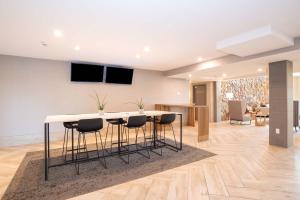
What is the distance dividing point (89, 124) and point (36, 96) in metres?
2.78

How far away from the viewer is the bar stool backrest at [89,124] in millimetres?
2967

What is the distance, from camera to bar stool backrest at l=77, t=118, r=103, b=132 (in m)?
2.97

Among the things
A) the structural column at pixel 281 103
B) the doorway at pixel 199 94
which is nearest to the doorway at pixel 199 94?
the doorway at pixel 199 94

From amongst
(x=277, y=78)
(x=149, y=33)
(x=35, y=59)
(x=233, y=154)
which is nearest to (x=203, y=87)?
(x=277, y=78)

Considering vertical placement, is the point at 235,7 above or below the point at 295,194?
above

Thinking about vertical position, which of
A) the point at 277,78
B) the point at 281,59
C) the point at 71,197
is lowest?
the point at 71,197

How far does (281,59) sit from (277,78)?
1.53ft

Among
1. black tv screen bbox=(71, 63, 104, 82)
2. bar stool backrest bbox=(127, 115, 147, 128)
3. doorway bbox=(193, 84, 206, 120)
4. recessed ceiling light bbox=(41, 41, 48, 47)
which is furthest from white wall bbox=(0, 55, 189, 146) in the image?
doorway bbox=(193, 84, 206, 120)

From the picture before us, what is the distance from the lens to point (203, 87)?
366 inches

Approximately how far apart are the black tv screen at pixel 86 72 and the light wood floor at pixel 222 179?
2389 millimetres

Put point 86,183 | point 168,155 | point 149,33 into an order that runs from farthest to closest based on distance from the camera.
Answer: point 168,155, point 149,33, point 86,183

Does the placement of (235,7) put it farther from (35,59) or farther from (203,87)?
(203,87)

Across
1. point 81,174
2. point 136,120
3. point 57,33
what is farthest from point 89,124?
point 57,33

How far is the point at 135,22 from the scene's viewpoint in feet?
8.64
